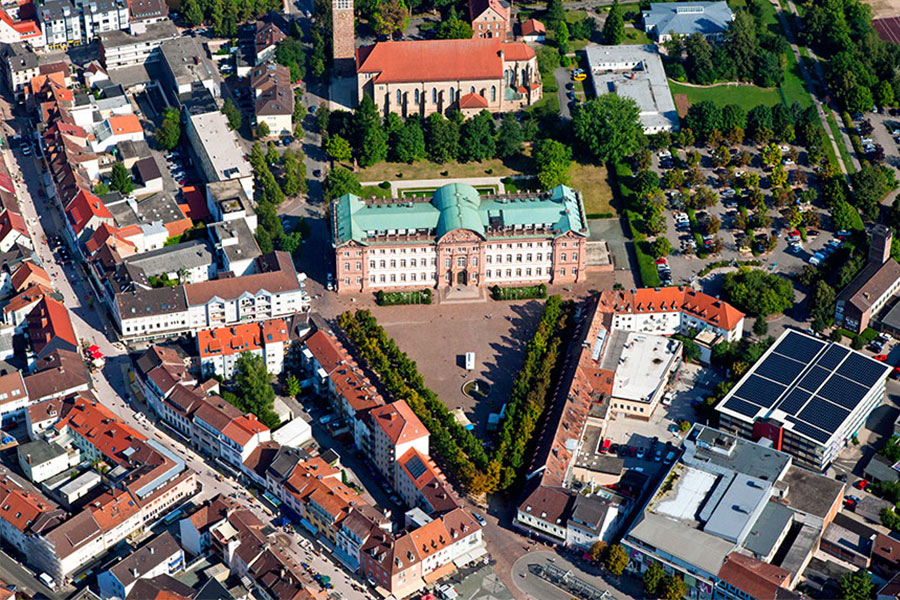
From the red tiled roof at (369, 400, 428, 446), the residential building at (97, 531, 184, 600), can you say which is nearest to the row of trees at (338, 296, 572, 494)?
the red tiled roof at (369, 400, 428, 446)

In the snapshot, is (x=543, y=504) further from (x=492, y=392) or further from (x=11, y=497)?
(x=11, y=497)

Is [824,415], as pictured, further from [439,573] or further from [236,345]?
[236,345]

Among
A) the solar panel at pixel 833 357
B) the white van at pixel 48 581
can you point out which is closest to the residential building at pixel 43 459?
the white van at pixel 48 581

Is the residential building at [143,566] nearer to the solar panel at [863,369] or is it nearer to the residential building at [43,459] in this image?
the residential building at [43,459]

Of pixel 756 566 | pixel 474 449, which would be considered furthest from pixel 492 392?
pixel 756 566

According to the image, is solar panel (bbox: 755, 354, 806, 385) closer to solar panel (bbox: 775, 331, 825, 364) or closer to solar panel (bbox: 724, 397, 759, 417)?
solar panel (bbox: 775, 331, 825, 364)

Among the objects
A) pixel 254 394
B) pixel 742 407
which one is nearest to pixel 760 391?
pixel 742 407

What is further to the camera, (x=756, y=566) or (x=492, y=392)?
(x=492, y=392)
